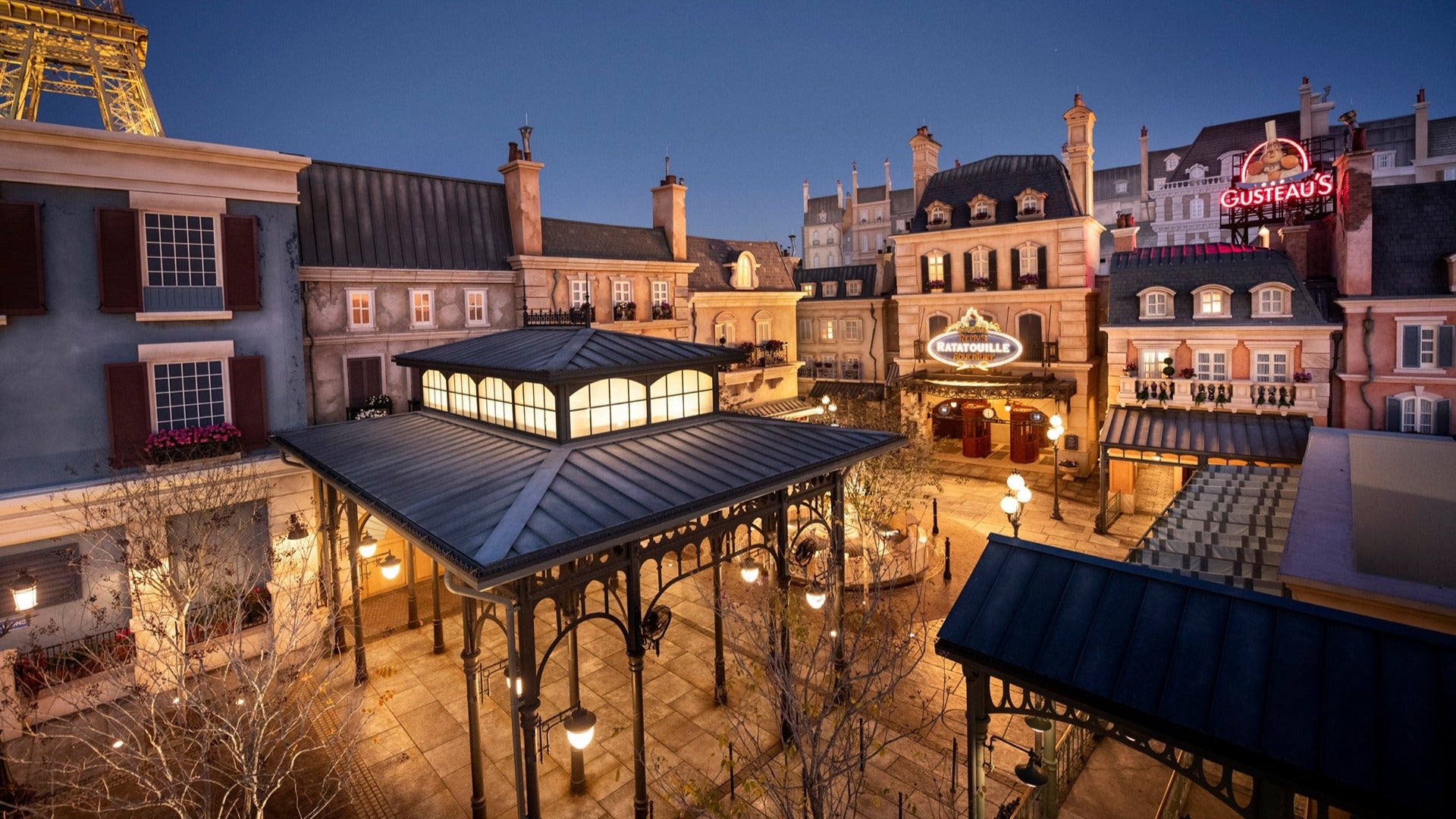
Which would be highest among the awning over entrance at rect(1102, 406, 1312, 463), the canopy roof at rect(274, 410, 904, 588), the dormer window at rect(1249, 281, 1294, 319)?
the dormer window at rect(1249, 281, 1294, 319)

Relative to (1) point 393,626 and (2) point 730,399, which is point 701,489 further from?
(2) point 730,399

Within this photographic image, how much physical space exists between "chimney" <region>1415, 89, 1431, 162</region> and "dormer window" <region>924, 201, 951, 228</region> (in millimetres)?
44026

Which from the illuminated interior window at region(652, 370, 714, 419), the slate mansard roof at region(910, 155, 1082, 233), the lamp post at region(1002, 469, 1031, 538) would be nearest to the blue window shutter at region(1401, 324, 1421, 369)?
the slate mansard roof at region(910, 155, 1082, 233)

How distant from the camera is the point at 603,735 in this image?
48.1 ft

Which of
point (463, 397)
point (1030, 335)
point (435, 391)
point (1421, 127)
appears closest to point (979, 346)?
point (1030, 335)

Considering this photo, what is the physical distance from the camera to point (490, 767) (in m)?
13.8

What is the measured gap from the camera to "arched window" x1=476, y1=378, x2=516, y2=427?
50.1 feet

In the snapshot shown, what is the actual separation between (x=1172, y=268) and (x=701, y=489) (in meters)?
26.6

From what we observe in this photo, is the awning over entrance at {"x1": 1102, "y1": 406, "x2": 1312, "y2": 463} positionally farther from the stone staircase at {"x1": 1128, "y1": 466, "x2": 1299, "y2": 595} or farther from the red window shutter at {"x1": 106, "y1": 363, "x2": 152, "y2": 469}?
the red window shutter at {"x1": 106, "y1": 363, "x2": 152, "y2": 469}

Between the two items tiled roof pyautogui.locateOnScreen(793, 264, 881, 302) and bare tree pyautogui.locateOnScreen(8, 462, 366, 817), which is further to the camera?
tiled roof pyautogui.locateOnScreen(793, 264, 881, 302)

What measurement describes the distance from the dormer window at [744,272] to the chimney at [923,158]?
10902 mm

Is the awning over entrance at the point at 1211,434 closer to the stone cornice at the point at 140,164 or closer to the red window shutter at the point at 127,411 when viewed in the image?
the stone cornice at the point at 140,164

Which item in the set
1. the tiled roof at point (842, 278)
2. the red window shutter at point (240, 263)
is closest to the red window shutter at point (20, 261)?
the red window shutter at point (240, 263)

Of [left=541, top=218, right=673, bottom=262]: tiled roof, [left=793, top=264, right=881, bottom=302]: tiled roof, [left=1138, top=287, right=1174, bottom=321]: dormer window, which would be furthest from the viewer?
[left=793, top=264, right=881, bottom=302]: tiled roof
